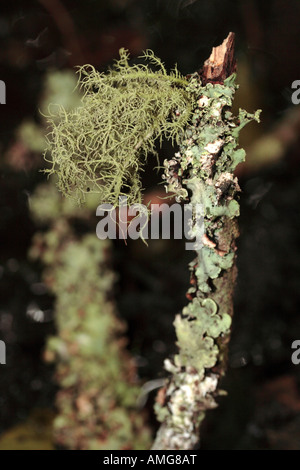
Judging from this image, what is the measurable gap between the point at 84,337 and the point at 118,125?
0.56 metres

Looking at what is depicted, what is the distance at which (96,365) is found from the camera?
2.59ft

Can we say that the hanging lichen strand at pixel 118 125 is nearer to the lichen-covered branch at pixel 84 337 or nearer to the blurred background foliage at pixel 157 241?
the blurred background foliage at pixel 157 241

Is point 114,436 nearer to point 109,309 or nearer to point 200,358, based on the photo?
point 109,309

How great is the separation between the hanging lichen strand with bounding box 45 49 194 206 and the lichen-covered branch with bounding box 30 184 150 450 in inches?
15.5

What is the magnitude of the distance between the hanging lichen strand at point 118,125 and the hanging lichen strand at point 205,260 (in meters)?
0.02

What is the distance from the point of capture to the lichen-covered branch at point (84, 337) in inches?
27.9

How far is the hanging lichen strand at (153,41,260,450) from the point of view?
0.35 meters

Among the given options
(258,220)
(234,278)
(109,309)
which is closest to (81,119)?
(234,278)

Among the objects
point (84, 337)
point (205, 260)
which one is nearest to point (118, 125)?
point (205, 260)

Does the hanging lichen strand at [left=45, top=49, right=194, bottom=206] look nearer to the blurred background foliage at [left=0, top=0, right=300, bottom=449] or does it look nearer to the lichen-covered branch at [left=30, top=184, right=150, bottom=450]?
the blurred background foliage at [left=0, top=0, right=300, bottom=449]

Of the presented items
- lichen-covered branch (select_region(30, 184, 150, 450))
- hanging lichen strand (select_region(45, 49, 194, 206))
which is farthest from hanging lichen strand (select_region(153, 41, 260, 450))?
lichen-covered branch (select_region(30, 184, 150, 450))

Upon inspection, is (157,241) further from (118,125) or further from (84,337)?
(118,125)

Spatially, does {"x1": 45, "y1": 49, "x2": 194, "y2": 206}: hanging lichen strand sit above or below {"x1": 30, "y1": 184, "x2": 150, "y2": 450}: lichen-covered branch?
above

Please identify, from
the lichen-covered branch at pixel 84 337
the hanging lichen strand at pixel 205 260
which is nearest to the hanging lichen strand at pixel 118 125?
the hanging lichen strand at pixel 205 260
